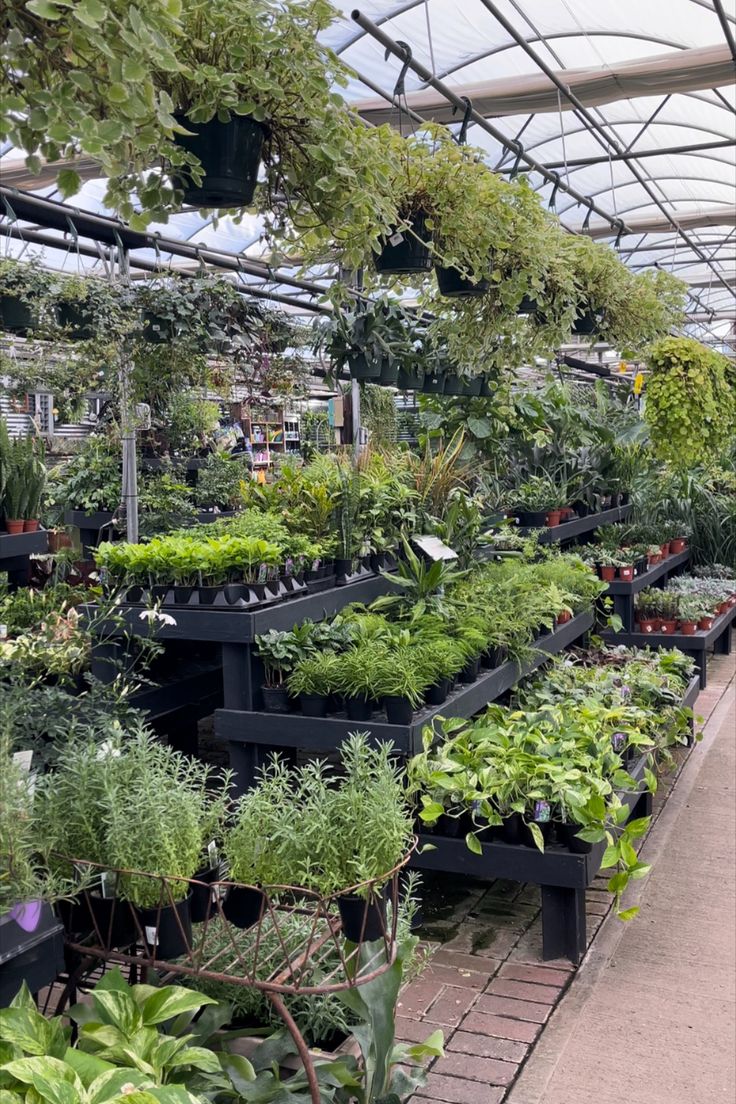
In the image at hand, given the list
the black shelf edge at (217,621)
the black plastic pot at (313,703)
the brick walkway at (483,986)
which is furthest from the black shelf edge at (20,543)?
the brick walkway at (483,986)

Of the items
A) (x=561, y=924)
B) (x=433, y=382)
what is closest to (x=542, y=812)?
(x=561, y=924)

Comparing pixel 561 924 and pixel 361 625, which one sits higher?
pixel 361 625

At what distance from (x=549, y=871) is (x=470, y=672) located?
85 cm

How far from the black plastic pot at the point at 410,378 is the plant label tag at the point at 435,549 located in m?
1.32

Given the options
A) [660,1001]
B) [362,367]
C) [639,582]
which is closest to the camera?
[660,1001]

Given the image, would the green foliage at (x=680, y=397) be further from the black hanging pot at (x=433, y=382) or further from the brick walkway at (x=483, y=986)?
the brick walkway at (x=483, y=986)

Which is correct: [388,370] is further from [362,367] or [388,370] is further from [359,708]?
[359,708]

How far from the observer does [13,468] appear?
14.1ft

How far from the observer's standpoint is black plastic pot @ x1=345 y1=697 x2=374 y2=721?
347 cm

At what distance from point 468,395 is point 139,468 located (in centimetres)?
331

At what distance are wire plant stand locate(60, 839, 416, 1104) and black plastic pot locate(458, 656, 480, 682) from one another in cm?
187

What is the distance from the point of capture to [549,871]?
3.41 metres

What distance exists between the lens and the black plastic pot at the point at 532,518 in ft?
22.4

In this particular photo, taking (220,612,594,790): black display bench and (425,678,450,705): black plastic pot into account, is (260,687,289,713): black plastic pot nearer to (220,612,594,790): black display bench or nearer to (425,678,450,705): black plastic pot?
(220,612,594,790): black display bench
